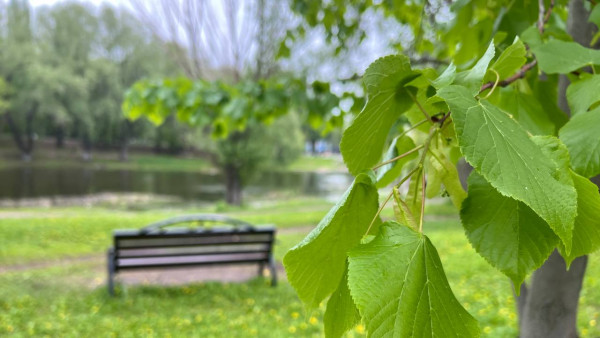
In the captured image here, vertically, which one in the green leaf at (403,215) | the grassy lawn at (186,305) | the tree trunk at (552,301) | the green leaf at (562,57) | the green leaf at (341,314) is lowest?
the grassy lawn at (186,305)

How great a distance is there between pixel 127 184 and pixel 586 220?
26896mm

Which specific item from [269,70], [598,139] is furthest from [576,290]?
[269,70]

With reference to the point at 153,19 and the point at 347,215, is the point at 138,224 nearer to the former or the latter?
the point at 153,19

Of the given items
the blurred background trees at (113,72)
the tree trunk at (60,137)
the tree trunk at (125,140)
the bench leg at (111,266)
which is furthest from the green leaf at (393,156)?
the tree trunk at (60,137)

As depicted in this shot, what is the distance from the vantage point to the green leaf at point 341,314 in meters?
0.53

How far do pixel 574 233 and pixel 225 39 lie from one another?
17953 mm

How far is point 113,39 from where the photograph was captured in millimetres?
35188

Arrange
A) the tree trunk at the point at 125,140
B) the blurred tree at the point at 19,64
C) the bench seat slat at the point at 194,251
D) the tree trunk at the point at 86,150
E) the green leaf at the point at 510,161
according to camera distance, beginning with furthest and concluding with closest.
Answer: the tree trunk at the point at 86,150, the tree trunk at the point at 125,140, the blurred tree at the point at 19,64, the bench seat slat at the point at 194,251, the green leaf at the point at 510,161

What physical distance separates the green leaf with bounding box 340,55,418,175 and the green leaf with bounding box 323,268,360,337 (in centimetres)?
19

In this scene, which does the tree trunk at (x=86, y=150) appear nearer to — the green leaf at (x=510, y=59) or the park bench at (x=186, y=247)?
the park bench at (x=186, y=247)

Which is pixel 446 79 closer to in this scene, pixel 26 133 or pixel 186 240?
pixel 186 240

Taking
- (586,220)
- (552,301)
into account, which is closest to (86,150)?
(552,301)

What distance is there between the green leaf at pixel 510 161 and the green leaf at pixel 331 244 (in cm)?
14

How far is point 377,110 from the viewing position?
0.63 m
